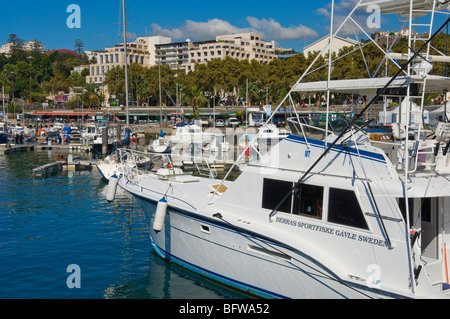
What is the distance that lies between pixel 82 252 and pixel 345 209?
9621 millimetres

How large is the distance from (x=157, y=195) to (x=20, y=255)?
5534 millimetres

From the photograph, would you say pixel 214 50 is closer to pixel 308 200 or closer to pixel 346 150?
pixel 308 200

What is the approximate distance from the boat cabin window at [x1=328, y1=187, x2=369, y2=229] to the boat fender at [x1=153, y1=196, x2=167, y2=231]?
178 inches

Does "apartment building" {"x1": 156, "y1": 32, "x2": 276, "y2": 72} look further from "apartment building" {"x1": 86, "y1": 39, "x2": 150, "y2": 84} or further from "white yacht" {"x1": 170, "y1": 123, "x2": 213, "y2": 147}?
"white yacht" {"x1": 170, "y1": 123, "x2": 213, "y2": 147}

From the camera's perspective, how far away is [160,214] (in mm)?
11859

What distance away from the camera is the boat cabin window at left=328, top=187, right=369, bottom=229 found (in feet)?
30.2

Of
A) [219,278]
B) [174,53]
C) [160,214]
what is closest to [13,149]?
[160,214]

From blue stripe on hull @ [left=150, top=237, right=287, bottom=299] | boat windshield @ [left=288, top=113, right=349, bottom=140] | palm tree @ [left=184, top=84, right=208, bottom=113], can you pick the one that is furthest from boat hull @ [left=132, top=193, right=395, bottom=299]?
palm tree @ [left=184, top=84, right=208, bottom=113]

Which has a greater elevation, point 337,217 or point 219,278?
point 337,217

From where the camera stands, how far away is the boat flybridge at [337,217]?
8750 mm

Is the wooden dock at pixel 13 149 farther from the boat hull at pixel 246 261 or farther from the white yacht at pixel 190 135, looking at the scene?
the boat hull at pixel 246 261

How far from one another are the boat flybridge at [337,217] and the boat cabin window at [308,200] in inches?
0.9
